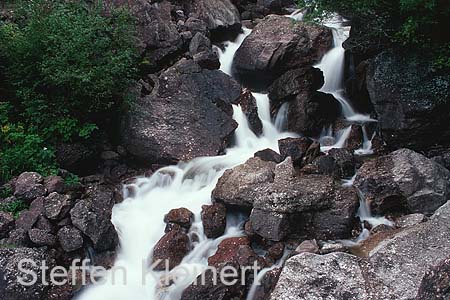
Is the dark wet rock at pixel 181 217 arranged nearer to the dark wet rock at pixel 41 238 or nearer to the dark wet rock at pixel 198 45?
the dark wet rock at pixel 41 238

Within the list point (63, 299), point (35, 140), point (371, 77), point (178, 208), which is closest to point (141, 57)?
point (35, 140)

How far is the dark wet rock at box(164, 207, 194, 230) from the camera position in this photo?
7.82 m

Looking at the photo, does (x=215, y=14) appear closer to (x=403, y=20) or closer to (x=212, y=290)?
(x=403, y=20)

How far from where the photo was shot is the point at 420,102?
28.5 ft

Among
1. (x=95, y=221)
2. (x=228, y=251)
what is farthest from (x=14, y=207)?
(x=228, y=251)

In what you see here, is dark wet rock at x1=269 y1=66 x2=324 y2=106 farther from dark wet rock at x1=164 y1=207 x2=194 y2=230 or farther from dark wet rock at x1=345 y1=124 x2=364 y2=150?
dark wet rock at x1=164 y1=207 x2=194 y2=230

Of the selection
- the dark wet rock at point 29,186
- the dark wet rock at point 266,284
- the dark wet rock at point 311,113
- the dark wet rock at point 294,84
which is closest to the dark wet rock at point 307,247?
the dark wet rock at point 266,284

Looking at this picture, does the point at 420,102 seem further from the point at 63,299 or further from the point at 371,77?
the point at 63,299

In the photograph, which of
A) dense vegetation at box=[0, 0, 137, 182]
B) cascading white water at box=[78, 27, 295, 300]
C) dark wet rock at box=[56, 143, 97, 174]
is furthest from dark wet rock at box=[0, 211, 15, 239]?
dark wet rock at box=[56, 143, 97, 174]

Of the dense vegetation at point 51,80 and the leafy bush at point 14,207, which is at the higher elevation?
the dense vegetation at point 51,80

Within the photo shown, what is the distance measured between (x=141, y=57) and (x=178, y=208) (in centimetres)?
444

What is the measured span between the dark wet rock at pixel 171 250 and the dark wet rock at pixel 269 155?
2428 millimetres

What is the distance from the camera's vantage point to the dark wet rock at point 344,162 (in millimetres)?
8633

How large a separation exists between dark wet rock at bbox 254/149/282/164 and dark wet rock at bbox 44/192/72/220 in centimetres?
367
